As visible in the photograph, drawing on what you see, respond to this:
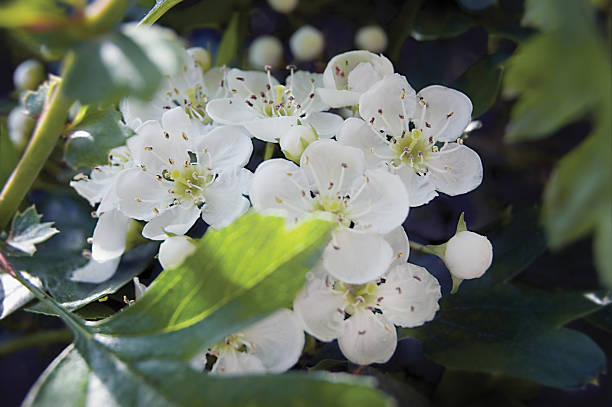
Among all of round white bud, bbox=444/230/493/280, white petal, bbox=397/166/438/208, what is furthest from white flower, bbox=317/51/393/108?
round white bud, bbox=444/230/493/280

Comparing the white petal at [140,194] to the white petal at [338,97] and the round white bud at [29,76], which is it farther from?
the round white bud at [29,76]

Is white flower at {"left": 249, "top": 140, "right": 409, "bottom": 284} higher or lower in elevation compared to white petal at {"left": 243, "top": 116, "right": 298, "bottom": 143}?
lower

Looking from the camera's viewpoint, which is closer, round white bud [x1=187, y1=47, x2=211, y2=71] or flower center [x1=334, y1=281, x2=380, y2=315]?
→ flower center [x1=334, y1=281, x2=380, y2=315]

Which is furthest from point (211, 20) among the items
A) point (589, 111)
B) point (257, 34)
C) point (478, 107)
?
point (589, 111)

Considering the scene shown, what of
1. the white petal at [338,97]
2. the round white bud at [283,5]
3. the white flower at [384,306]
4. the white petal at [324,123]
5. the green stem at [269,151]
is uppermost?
the white petal at [338,97]

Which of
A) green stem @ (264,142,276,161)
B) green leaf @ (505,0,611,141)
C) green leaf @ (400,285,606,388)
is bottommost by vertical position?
green leaf @ (400,285,606,388)

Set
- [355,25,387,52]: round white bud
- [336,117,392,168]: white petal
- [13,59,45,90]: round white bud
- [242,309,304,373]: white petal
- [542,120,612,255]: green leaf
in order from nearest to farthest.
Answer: [542,120,612,255]: green leaf
[242,309,304,373]: white petal
[336,117,392,168]: white petal
[355,25,387,52]: round white bud
[13,59,45,90]: round white bud

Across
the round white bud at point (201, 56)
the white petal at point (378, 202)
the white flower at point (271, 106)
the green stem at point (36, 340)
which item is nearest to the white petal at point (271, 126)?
the white flower at point (271, 106)

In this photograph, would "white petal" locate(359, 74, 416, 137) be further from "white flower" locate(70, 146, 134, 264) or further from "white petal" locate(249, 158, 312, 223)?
"white flower" locate(70, 146, 134, 264)
